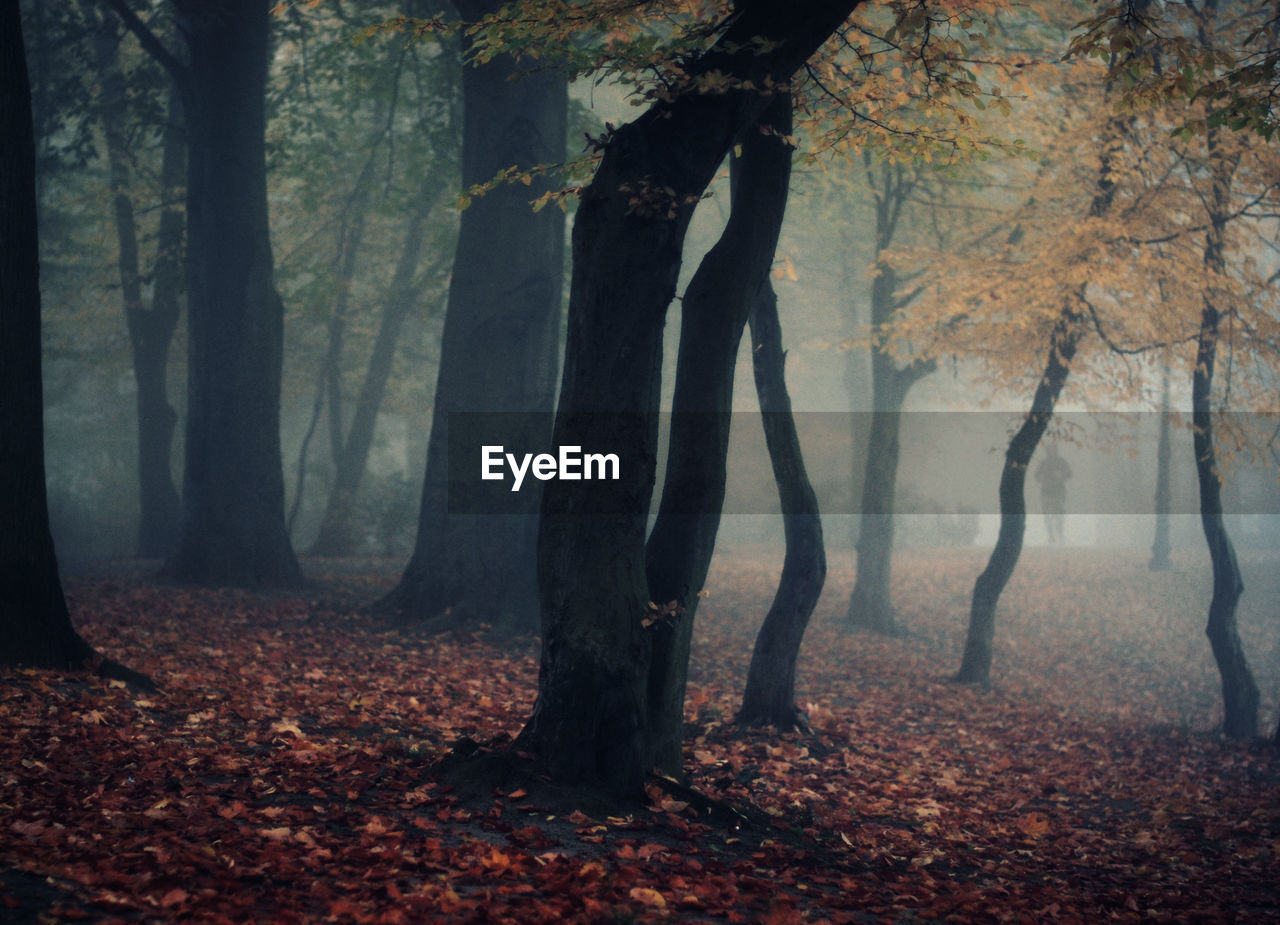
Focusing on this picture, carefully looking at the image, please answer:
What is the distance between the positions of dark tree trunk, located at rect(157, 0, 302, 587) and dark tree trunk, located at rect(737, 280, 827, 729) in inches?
318

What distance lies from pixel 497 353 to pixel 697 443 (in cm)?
639

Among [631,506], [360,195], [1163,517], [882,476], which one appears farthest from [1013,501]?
[360,195]

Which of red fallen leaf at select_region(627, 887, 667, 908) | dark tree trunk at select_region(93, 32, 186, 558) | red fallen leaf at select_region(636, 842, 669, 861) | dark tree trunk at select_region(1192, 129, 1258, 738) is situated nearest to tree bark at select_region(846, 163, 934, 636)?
dark tree trunk at select_region(1192, 129, 1258, 738)

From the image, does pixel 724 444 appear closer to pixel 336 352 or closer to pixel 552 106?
pixel 552 106

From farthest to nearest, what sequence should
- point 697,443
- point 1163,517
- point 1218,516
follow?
point 1163,517 → point 1218,516 → point 697,443

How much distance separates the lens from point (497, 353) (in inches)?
484

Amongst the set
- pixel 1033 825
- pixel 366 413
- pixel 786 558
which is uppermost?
pixel 366 413

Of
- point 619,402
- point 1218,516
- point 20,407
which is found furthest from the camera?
point 1218,516

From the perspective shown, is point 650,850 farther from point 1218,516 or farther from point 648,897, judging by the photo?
point 1218,516

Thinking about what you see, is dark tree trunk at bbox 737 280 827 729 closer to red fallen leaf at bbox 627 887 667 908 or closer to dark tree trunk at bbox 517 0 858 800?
dark tree trunk at bbox 517 0 858 800

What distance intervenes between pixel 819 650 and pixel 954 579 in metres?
8.90

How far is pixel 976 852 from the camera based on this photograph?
6523mm

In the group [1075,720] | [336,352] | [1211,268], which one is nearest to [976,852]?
[1075,720]

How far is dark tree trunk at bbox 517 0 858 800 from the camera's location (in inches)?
223
